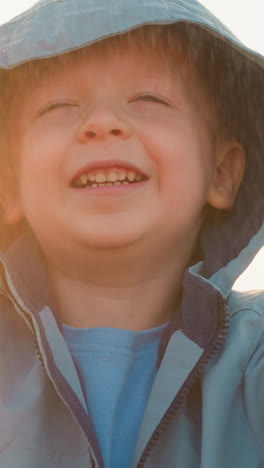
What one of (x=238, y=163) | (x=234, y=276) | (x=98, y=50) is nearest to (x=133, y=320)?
(x=234, y=276)

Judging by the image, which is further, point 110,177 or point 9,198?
point 9,198

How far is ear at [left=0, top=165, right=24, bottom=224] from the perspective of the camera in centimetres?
272

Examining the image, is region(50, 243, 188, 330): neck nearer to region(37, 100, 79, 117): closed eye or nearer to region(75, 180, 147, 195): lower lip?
region(75, 180, 147, 195): lower lip

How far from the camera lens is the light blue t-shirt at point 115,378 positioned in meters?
2.19

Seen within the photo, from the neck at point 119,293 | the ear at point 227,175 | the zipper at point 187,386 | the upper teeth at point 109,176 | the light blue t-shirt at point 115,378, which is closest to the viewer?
the zipper at point 187,386

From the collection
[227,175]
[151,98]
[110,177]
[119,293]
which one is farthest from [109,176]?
[227,175]

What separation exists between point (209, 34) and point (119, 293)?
2.98 feet

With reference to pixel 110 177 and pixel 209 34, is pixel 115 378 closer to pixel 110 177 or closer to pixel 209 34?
pixel 110 177

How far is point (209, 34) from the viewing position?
2.42m

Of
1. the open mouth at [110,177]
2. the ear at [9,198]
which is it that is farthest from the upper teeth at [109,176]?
A: the ear at [9,198]

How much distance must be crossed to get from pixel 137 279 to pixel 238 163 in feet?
1.97

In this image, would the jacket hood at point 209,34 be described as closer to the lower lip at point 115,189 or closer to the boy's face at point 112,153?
the boy's face at point 112,153

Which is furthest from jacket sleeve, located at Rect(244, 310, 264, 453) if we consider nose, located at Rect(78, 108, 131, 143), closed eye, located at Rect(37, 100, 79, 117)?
closed eye, located at Rect(37, 100, 79, 117)

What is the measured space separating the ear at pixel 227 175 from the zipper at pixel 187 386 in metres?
0.57
